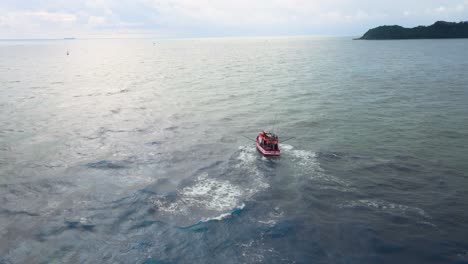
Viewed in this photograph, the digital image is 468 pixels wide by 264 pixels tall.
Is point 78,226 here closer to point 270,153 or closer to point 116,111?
point 270,153

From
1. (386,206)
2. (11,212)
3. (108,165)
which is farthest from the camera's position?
(108,165)

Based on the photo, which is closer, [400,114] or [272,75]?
[400,114]

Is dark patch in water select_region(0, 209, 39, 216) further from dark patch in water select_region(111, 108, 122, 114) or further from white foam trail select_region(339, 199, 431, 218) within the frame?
dark patch in water select_region(111, 108, 122, 114)

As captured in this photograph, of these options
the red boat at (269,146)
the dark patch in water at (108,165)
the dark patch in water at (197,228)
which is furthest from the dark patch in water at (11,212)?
the red boat at (269,146)

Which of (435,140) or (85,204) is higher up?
(435,140)

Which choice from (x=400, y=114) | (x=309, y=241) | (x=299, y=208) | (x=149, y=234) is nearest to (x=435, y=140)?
(x=400, y=114)

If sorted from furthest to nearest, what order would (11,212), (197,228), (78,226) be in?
1. (11,212)
2. (78,226)
3. (197,228)

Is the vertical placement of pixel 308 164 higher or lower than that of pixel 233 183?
higher

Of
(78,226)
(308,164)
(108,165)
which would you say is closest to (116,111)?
(108,165)

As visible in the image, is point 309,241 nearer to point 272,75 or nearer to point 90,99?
point 90,99
